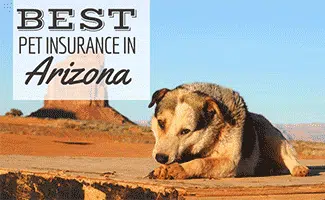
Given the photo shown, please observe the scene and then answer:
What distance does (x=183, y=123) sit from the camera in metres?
7.02

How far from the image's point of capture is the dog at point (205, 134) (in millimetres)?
6984

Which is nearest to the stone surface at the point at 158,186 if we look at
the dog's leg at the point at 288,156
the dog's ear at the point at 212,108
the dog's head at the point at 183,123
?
the dog's leg at the point at 288,156

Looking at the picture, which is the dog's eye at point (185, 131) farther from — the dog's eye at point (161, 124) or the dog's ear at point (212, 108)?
the dog's ear at point (212, 108)

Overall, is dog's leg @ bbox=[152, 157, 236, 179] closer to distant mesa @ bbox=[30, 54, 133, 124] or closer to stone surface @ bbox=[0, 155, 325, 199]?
stone surface @ bbox=[0, 155, 325, 199]

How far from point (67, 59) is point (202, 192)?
93626 millimetres

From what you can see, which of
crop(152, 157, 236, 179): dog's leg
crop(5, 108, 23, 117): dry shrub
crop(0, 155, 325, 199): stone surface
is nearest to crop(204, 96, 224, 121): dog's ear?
crop(152, 157, 236, 179): dog's leg

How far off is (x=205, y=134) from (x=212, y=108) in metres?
0.28

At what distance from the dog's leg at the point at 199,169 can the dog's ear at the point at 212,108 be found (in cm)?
45

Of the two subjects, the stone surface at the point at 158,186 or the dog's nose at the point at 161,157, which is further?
the dog's nose at the point at 161,157

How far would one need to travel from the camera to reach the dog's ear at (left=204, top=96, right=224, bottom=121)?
7273mm

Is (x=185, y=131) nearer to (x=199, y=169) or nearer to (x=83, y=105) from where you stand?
(x=199, y=169)

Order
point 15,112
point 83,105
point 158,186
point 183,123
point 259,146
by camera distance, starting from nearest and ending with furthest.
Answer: point 158,186 → point 183,123 → point 259,146 → point 15,112 → point 83,105

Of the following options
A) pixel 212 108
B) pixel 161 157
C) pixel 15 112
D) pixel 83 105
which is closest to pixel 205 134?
pixel 212 108

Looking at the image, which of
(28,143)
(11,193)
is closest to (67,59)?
(28,143)
